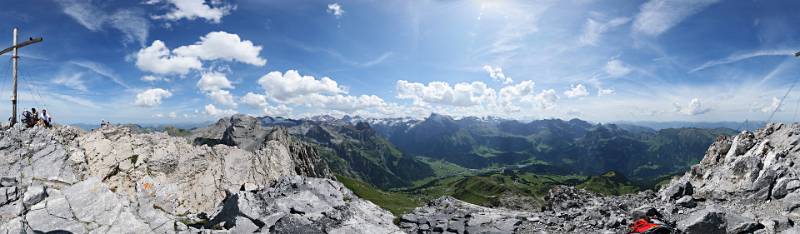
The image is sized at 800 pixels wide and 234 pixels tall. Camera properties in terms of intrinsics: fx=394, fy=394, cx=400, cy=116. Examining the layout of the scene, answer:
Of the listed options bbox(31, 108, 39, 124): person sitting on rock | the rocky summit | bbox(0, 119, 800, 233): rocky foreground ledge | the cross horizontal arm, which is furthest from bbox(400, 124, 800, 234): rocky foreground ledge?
bbox(31, 108, 39, 124): person sitting on rock

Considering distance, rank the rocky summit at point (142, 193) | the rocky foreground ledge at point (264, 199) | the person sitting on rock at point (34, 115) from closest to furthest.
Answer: the rocky foreground ledge at point (264, 199)
the rocky summit at point (142, 193)
the person sitting on rock at point (34, 115)

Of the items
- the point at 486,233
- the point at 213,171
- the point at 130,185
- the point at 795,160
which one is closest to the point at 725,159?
the point at 795,160

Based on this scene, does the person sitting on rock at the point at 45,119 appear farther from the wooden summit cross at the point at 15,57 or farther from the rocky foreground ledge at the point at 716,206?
the rocky foreground ledge at the point at 716,206

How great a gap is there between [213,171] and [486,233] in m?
35.1

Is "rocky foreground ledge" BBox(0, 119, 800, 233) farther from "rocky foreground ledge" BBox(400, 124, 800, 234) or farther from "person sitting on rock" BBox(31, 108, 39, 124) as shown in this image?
"person sitting on rock" BBox(31, 108, 39, 124)

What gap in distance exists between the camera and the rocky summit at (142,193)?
88.6 feet

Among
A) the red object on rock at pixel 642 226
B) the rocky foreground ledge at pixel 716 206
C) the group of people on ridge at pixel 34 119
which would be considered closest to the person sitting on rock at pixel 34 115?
the group of people on ridge at pixel 34 119

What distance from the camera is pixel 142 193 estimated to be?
116ft

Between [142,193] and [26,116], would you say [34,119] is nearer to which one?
[26,116]

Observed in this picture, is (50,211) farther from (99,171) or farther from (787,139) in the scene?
(787,139)

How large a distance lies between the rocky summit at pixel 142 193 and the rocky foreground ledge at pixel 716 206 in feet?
27.7

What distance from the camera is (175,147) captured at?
48906 millimetres

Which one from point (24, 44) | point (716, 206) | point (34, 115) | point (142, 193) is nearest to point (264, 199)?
point (142, 193)

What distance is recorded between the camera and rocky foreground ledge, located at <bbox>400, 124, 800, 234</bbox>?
80.2ft
